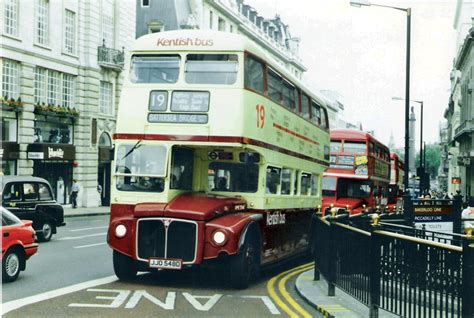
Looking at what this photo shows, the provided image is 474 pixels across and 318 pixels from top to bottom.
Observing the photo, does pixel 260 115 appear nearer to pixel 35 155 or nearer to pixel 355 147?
pixel 355 147

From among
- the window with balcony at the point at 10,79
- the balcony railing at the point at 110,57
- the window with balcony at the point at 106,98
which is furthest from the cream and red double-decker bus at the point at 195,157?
the window with balcony at the point at 106,98

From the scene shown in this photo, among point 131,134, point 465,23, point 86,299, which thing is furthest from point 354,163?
point 465,23

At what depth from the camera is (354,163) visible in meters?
29.0

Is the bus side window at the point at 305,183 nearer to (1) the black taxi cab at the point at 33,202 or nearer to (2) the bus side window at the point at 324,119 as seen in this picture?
(2) the bus side window at the point at 324,119

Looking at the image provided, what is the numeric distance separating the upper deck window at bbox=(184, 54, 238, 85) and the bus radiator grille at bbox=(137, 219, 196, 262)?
2.58 m

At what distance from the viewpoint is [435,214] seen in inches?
647

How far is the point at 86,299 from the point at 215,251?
2.27 m

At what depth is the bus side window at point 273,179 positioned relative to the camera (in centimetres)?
1400

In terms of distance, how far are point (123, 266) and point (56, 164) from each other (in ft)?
90.7

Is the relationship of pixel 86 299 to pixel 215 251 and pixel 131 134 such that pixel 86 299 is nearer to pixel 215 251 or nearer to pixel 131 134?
pixel 215 251

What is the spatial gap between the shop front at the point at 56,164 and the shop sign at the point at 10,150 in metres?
0.98

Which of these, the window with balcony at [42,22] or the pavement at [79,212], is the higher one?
the window with balcony at [42,22]

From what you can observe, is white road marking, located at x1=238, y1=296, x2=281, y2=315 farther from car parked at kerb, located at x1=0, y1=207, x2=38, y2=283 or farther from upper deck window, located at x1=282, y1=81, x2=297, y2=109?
upper deck window, located at x1=282, y1=81, x2=297, y2=109

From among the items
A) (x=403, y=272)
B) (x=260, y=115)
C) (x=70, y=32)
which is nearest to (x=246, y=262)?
(x=260, y=115)
